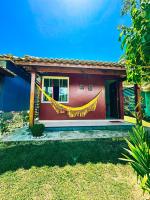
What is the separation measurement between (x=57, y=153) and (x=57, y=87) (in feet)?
13.4

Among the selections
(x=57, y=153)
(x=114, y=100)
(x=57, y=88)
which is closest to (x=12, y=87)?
(x=57, y=88)

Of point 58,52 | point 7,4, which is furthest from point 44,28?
point 58,52

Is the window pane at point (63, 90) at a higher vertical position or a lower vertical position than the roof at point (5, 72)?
lower

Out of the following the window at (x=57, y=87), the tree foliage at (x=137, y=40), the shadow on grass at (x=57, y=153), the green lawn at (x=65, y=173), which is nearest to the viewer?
the tree foliage at (x=137, y=40)

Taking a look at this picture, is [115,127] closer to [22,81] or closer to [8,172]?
[8,172]

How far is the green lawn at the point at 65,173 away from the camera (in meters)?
2.12

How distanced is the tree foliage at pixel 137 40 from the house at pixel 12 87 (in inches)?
175

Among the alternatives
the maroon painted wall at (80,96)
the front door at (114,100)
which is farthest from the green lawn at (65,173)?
the front door at (114,100)

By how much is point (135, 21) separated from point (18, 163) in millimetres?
3177

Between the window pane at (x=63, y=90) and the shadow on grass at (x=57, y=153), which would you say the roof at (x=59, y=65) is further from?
the shadow on grass at (x=57, y=153)

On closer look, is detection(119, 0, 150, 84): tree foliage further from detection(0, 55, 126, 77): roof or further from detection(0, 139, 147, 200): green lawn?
detection(0, 55, 126, 77): roof

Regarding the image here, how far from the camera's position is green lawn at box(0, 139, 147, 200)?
212cm

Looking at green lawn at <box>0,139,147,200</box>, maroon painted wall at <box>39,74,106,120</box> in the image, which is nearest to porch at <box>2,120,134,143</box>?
green lawn at <box>0,139,147,200</box>

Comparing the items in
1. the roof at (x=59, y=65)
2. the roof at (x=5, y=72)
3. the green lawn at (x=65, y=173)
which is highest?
the roof at (x=59, y=65)
